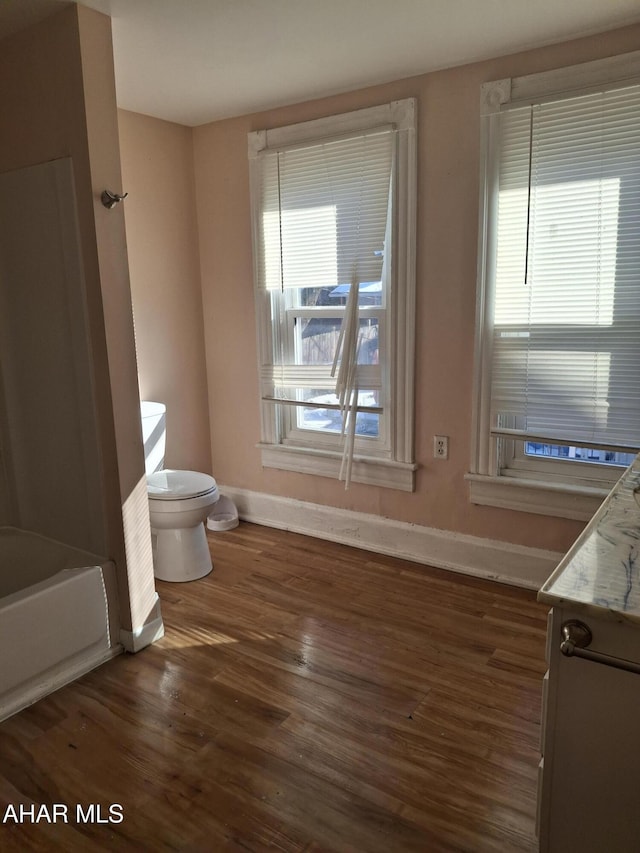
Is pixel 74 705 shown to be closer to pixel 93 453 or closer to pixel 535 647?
pixel 93 453

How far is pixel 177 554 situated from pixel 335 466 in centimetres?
93

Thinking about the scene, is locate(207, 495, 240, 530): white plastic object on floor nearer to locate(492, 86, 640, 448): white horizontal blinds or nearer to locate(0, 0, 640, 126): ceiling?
locate(492, 86, 640, 448): white horizontal blinds

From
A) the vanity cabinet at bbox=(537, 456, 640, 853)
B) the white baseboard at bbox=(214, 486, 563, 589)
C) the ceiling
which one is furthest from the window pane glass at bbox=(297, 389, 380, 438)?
the vanity cabinet at bbox=(537, 456, 640, 853)

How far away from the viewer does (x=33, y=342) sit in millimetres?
2467

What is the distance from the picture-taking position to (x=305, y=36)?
2.38 meters

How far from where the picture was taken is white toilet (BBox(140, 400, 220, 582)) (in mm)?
2896

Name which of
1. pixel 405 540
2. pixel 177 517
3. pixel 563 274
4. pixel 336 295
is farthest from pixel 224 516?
pixel 563 274

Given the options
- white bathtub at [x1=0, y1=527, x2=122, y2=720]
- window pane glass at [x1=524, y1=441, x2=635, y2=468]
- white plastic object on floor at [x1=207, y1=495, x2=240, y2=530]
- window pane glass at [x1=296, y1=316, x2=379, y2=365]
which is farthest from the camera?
white plastic object on floor at [x1=207, y1=495, x2=240, y2=530]

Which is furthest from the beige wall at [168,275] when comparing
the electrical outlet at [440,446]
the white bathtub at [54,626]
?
the electrical outlet at [440,446]

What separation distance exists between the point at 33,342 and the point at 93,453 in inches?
20.2

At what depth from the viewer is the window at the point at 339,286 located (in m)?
2.95

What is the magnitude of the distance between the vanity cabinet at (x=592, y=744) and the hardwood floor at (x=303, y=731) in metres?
0.51

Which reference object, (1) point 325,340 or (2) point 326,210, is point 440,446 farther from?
(2) point 326,210

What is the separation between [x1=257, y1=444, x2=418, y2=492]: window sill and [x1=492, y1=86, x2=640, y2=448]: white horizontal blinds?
0.66m
